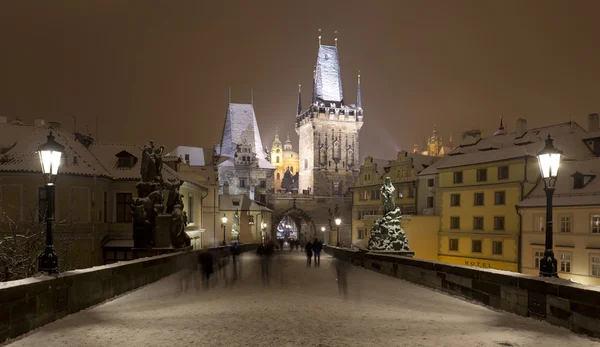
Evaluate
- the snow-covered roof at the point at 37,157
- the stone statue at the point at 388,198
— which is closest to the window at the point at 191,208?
the snow-covered roof at the point at 37,157

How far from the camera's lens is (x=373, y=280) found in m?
18.1

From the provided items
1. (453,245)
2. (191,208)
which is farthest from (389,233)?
(453,245)

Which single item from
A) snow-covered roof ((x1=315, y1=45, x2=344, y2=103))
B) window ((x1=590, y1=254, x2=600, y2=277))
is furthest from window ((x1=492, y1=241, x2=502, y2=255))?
snow-covered roof ((x1=315, y1=45, x2=344, y2=103))

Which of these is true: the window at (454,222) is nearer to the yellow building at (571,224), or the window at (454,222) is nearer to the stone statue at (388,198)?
the yellow building at (571,224)

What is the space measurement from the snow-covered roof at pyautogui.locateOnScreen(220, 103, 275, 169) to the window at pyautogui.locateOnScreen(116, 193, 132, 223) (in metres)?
54.0

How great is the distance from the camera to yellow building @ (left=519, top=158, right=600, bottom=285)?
33000mm

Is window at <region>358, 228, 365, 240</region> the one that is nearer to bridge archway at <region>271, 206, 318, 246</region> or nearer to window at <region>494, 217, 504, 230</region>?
bridge archway at <region>271, 206, 318, 246</region>

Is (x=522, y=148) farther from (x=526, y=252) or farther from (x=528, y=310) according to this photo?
(x=528, y=310)

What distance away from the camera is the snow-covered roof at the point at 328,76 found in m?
102

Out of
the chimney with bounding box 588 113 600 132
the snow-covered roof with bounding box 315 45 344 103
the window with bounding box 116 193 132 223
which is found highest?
the snow-covered roof with bounding box 315 45 344 103

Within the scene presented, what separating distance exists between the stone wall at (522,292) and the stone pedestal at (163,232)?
956 cm

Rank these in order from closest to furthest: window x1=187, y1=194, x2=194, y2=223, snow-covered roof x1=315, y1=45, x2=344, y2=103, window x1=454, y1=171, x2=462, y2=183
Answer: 1. window x1=187, y1=194, x2=194, y2=223
2. window x1=454, y1=171, x2=462, y2=183
3. snow-covered roof x1=315, y1=45, x2=344, y2=103

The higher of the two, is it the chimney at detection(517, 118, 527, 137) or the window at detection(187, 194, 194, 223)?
the chimney at detection(517, 118, 527, 137)

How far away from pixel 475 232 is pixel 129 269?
35.5m
